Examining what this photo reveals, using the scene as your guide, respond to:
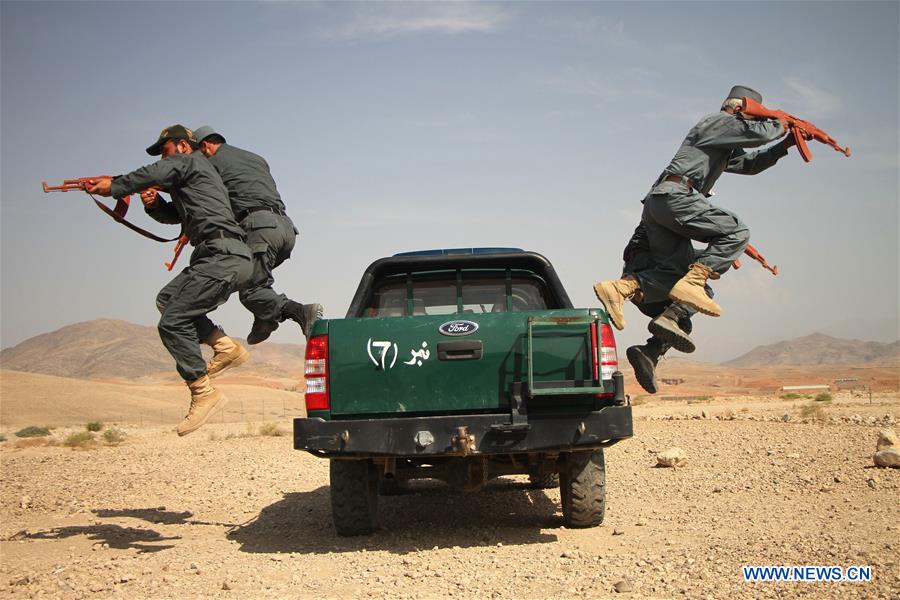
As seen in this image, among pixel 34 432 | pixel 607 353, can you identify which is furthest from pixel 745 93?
pixel 34 432

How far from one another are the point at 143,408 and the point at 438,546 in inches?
1353

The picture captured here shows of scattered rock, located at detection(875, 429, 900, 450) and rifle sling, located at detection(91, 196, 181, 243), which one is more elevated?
rifle sling, located at detection(91, 196, 181, 243)

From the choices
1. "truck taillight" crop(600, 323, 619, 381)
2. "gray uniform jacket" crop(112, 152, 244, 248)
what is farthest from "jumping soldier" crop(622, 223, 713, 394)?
"gray uniform jacket" crop(112, 152, 244, 248)

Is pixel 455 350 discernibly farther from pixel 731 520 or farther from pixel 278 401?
pixel 278 401

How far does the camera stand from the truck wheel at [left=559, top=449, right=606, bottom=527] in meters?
6.46

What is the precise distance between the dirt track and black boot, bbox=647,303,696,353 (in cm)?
141

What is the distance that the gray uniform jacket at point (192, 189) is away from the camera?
679 centimetres

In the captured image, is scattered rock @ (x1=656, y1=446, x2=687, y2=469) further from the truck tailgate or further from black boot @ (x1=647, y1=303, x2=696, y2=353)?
the truck tailgate

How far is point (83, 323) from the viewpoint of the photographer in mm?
137750

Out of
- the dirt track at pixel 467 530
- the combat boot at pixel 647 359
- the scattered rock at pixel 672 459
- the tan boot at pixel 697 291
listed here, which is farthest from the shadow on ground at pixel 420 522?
the tan boot at pixel 697 291

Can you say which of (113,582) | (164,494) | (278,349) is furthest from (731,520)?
(278,349)

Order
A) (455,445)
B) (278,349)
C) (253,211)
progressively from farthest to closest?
(278,349) → (253,211) → (455,445)

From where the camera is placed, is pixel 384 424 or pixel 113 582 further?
pixel 384 424

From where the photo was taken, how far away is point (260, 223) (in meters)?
7.32
